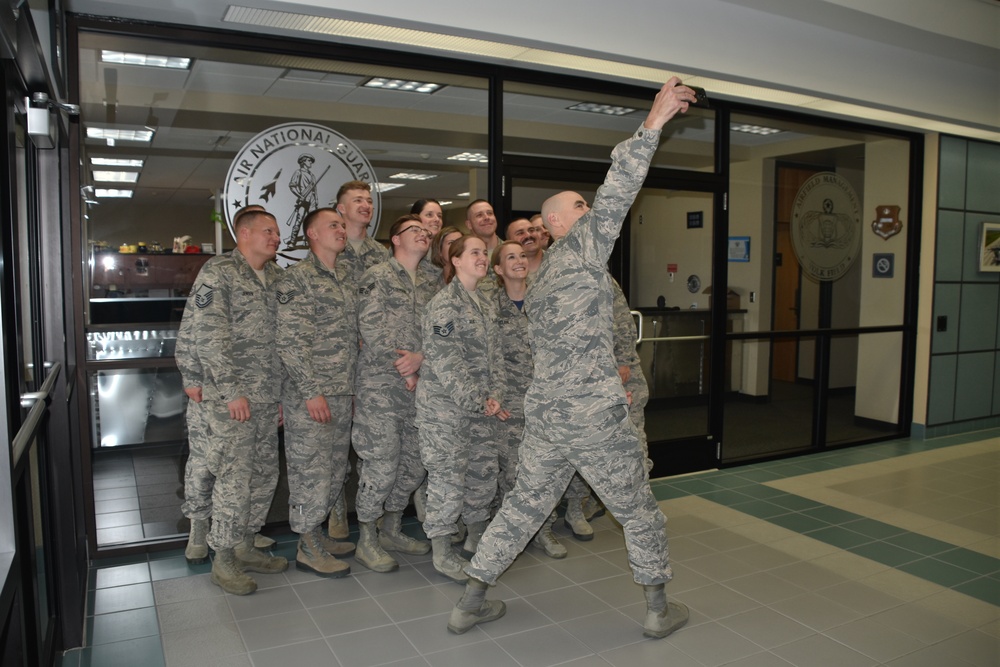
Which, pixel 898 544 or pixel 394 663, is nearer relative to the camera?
pixel 394 663

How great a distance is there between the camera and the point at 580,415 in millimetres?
2885

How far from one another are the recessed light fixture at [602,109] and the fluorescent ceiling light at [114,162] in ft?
8.98

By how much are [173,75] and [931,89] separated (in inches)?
224

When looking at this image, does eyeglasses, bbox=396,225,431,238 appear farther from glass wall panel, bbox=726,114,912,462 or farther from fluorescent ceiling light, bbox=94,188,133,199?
glass wall panel, bbox=726,114,912,462

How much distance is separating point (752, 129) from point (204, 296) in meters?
4.44

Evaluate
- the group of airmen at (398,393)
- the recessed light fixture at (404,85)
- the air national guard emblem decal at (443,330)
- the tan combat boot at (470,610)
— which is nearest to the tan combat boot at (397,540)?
the group of airmen at (398,393)

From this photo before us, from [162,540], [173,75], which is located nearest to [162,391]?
[162,540]

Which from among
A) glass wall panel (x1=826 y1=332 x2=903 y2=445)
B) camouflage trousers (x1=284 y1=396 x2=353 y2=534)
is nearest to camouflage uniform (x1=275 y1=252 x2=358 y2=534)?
camouflage trousers (x1=284 y1=396 x2=353 y2=534)

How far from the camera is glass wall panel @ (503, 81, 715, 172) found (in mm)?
4812

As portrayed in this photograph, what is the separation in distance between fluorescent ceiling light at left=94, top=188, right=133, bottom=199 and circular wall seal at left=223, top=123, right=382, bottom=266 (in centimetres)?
47

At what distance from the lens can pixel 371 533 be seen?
12.3 feet

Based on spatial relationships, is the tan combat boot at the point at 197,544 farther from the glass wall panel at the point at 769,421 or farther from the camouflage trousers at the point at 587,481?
the glass wall panel at the point at 769,421

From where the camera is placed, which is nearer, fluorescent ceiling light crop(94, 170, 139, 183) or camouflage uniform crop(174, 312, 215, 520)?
camouflage uniform crop(174, 312, 215, 520)

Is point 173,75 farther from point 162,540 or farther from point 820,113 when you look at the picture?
point 820,113
